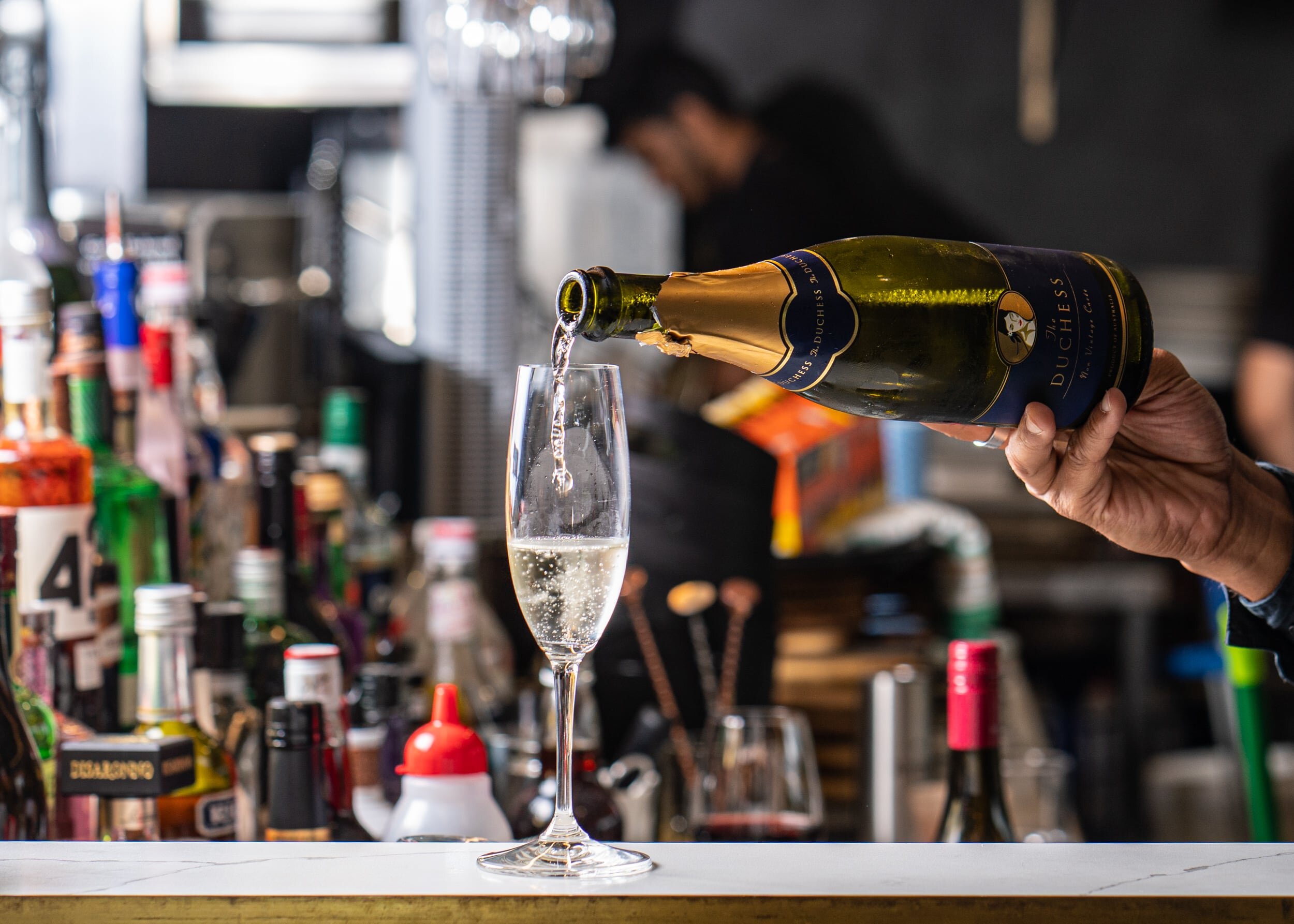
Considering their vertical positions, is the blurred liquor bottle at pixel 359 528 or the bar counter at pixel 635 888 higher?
the blurred liquor bottle at pixel 359 528

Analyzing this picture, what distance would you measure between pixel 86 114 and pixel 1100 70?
10.2 feet

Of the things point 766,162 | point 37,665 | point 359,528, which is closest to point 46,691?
point 37,665

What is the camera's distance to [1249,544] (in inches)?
35.8

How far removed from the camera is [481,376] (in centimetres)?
174

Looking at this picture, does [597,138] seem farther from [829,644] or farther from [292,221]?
[829,644]

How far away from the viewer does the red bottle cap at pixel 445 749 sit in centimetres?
75

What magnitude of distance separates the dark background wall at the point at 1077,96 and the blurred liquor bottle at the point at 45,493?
3.33 meters

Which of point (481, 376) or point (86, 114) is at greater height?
point (86, 114)

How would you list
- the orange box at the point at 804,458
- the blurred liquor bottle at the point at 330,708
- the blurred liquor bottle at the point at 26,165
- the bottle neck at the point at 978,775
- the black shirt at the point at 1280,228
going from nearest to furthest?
the blurred liquor bottle at the point at 330,708
the bottle neck at the point at 978,775
the blurred liquor bottle at the point at 26,165
the orange box at the point at 804,458
the black shirt at the point at 1280,228

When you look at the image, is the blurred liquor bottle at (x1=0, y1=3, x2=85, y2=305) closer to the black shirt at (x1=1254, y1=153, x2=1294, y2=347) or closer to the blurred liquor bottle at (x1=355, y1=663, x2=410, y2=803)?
the blurred liquor bottle at (x1=355, y1=663, x2=410, y2=803)

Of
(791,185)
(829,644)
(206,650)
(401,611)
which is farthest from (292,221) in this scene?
(791,185)

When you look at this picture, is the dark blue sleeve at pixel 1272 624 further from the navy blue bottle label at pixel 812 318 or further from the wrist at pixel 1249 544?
the navy blue bottle label at pixel 812 318

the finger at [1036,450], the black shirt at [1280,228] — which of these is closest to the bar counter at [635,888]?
the finger at [1036,450]

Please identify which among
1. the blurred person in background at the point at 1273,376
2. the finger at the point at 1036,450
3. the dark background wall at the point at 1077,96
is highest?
the dark background wall at the point at 1077,96
